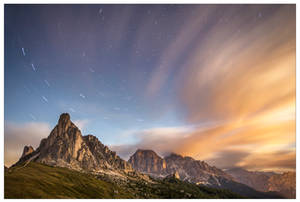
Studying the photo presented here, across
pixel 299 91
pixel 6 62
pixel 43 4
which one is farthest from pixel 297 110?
pixel 6 62

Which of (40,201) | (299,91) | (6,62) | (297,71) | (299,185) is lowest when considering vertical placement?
(40,201)

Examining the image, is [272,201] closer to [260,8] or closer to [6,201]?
[260,8]

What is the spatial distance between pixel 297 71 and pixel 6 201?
7756 centimetres

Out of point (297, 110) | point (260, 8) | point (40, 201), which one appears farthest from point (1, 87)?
point (297, 110)

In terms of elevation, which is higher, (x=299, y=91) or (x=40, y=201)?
(x=299, y=91)

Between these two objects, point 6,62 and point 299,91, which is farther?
point 6,62

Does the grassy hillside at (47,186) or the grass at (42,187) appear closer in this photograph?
the grass at (42,187)

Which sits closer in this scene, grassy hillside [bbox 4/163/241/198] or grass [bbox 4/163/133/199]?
grass [bbox 4/163/133/199]

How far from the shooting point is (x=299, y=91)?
41781mm

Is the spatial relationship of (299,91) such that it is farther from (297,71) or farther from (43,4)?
(43,4)

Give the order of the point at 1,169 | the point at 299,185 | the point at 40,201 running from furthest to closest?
the point at 40,201 < the point at 1,169 < the point at 299,185

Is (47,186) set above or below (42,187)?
below

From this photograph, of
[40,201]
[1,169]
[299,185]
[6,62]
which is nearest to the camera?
[299,185]

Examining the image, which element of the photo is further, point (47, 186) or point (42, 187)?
point (47, 186)
